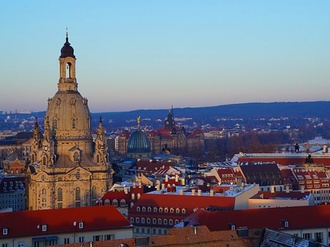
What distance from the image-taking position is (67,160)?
100m

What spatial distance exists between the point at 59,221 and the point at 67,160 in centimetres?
4119

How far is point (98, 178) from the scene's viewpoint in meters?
100

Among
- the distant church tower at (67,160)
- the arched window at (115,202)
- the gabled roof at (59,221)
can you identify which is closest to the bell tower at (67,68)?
the distant church tower at (67,160)

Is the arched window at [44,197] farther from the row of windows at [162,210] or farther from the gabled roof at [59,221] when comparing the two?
the gabled roof at [59,221]

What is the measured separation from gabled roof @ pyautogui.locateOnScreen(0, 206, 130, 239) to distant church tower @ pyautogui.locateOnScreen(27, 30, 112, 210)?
37402 millimetres

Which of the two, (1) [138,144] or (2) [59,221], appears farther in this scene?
(1) [138,144]

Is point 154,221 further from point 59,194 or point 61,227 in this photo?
point 59,194

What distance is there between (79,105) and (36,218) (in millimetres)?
43441

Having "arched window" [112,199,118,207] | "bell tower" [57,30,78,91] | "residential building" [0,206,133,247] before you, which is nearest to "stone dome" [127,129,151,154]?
"bell tower" [57,30,78,91]

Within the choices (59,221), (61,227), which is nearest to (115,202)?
Result: (59,221)

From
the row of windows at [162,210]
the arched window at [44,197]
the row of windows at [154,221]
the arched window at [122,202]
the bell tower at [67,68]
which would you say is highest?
the bell tower at [67,68]

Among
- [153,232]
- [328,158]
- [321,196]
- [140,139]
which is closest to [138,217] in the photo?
[153,232]

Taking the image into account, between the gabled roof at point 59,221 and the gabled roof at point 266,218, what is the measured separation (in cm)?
579

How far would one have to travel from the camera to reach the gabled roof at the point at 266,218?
58.4 metres
